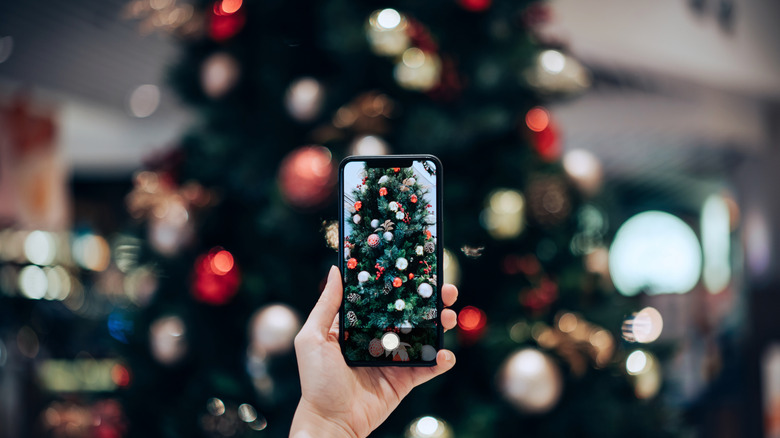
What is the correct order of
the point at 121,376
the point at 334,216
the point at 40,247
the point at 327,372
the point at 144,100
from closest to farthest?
1. the point at 327,372
2. the point at 334,216
3. the point at 121,376
4. the point at 144,100
5. the point at 40,247

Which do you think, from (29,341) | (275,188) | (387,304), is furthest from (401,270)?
(29,341)

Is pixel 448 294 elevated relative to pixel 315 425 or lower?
elevated

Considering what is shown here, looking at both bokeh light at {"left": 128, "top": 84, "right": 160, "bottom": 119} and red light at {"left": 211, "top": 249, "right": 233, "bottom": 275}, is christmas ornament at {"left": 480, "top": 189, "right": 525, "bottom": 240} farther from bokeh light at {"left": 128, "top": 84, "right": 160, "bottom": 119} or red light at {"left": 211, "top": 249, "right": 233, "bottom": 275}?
bokeh light at {"left": 128, "top": 84, "right": 160, "bottom": 119}

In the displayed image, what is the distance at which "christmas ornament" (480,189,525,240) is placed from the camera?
123 centimetres

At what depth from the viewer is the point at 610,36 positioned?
2729 millimetres

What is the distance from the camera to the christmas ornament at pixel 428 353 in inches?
26.5

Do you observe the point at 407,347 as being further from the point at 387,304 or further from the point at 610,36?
the point at 610,36

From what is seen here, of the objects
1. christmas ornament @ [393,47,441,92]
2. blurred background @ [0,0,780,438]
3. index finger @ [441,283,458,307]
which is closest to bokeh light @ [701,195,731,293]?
blurred background @ [0,0,780,438]

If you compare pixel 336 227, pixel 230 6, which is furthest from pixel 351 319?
pixel 230 6

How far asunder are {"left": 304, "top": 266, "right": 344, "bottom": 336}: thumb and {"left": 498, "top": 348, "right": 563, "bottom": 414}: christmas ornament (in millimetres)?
571

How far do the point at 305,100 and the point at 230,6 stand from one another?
0.33 metres

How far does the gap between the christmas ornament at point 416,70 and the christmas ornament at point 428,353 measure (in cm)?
66

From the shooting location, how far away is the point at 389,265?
68 centimetres

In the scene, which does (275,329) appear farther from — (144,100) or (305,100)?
(144,100)
